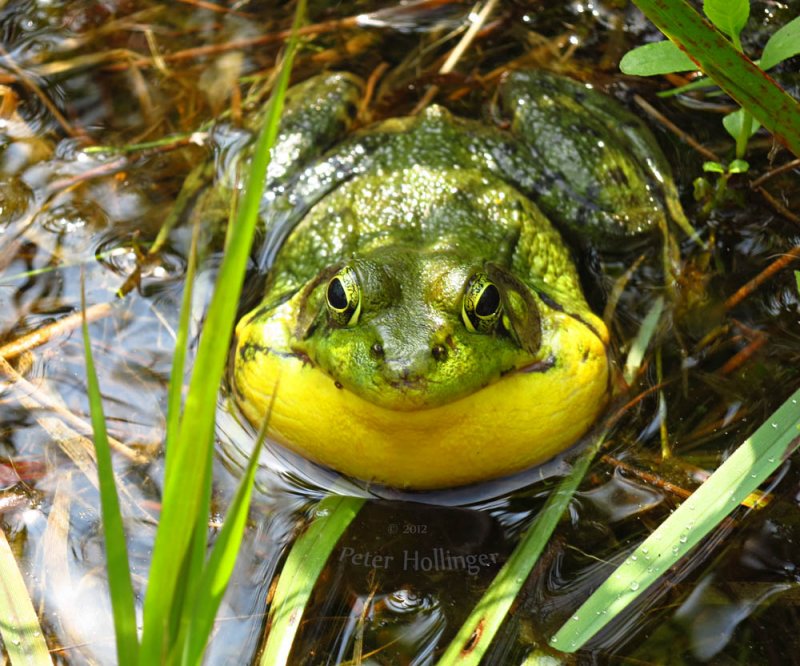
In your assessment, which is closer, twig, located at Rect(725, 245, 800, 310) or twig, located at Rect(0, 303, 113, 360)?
twig, located at Rect(0, 303, 113, 360)

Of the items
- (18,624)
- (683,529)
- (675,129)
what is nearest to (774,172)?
(675,129)

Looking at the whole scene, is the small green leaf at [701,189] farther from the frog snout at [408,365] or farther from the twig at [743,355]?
the frog snout at [408,365]

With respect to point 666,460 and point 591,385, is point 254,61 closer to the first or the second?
point 591,385

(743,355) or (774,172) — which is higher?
(774,172)

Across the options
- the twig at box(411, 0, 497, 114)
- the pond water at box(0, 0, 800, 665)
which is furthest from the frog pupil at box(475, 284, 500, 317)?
the twig at box(411, 0, 497, 114)

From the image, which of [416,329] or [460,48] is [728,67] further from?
[460,48]

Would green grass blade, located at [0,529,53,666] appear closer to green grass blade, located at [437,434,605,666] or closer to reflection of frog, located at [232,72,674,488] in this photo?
reflection of frog, located at [232,72,674,488]

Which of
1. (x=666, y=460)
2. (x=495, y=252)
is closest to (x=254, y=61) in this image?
(x=495, y=252)

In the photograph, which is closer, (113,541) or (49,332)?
(113,541)
